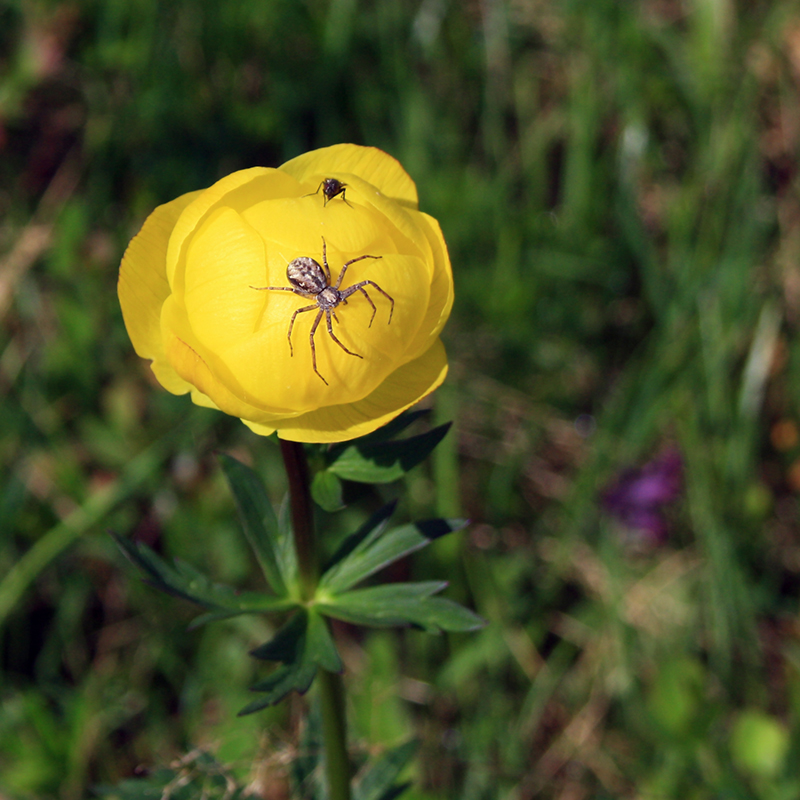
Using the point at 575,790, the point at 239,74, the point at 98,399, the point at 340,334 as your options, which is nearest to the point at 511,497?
the point at 575,790

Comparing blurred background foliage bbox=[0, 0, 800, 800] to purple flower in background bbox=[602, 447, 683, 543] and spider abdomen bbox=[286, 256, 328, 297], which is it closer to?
purple flower in background bbox=[602, 447, 683, 543]

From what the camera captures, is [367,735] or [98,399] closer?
[367,735]

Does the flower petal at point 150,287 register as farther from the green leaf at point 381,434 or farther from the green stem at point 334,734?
the green stem at point 334,734

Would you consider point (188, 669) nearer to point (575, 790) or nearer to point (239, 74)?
point (575, 790)

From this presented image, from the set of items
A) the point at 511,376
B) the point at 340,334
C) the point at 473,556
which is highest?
the point at 340,334

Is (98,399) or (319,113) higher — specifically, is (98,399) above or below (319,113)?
below

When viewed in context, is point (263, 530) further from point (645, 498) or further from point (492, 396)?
point (645, 498)
